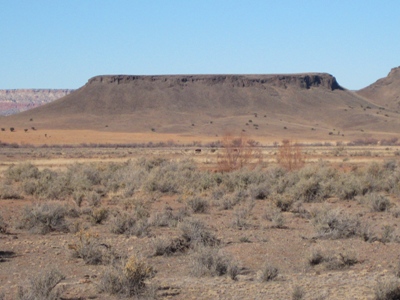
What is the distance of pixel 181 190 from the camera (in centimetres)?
2728

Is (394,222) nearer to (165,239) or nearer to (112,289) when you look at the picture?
(165,239)

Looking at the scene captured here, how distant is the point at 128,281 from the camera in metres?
10.4

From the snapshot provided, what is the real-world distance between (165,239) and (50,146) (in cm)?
7193

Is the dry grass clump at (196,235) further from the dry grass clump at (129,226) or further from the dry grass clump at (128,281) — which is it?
the dry grass clump at (128,281)

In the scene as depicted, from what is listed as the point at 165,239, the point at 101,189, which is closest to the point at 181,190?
the point at 101,189

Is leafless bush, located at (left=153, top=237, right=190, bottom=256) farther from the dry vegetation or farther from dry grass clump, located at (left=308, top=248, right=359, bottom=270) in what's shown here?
dry grass clump, located at (left=308, top=248, right=359, bottom=270)

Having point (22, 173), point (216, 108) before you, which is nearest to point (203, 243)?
point (22, 173)

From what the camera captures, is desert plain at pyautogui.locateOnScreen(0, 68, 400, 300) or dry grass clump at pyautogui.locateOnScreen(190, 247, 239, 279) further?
dry grass clump at pyautogui.locateOnScreen(190, 247, 239, 279)

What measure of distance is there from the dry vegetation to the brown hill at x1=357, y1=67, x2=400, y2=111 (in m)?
143

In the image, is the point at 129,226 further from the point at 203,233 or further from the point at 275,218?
the point at 275,218

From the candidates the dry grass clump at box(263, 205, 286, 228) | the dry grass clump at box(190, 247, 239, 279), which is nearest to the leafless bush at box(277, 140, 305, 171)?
the dry grass clump at box(263, 205, 286, 228)

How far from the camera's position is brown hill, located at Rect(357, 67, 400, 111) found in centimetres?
16436

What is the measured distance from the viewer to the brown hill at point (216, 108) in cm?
11906

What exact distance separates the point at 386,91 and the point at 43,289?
174 meters
